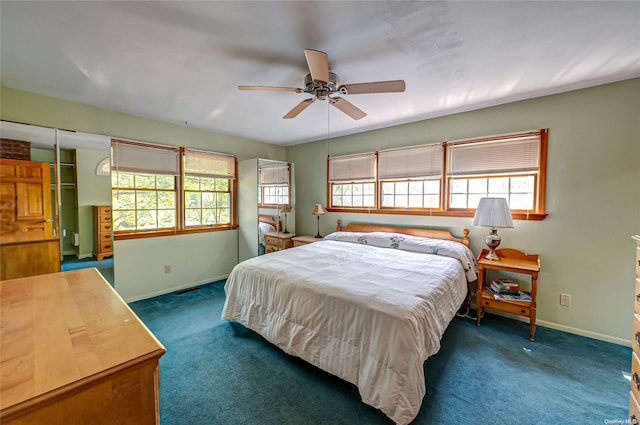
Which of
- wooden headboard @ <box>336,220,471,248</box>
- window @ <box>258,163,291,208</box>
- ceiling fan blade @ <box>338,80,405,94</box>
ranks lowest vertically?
wooden headboard @ <box>336,220,471,248</box>

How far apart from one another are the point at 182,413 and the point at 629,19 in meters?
3.76

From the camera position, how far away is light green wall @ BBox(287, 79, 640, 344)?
7.66 ft

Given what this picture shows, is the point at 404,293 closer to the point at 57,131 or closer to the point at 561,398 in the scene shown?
the point at 561,398

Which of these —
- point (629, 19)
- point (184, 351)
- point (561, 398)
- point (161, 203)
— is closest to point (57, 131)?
point (161, 203)

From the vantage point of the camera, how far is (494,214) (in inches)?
105

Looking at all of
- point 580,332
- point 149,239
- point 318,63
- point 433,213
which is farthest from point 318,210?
point 580,332

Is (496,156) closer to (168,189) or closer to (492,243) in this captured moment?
(492,243)

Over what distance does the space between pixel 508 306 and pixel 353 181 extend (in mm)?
2617

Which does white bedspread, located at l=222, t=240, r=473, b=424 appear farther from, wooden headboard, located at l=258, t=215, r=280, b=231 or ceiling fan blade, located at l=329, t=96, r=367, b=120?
wooden headboard, located at l=258, t=215, r=280, b=231

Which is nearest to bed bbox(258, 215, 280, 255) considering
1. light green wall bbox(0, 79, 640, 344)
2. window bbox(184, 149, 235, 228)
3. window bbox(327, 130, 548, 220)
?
window bbox(184, 149, 235, 228)

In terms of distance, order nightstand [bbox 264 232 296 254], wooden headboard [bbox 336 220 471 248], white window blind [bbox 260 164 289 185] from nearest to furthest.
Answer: wooden headboard [bbox 336 220 471 248] → white window blind [bbox 260 164 289 185] → nightstand [bbox 264 232 296 254]

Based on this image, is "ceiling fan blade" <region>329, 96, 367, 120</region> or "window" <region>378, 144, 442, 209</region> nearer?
"ceiling fan blade" <region>329, 96, 367, 120</region>

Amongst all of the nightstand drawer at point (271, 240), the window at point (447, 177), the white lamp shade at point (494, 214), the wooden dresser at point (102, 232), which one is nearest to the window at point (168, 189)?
the wooden dresser at point (102, 232)

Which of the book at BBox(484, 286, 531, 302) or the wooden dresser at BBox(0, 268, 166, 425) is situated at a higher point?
the wooden dresser at BBox(0, 268, 166, 425)
